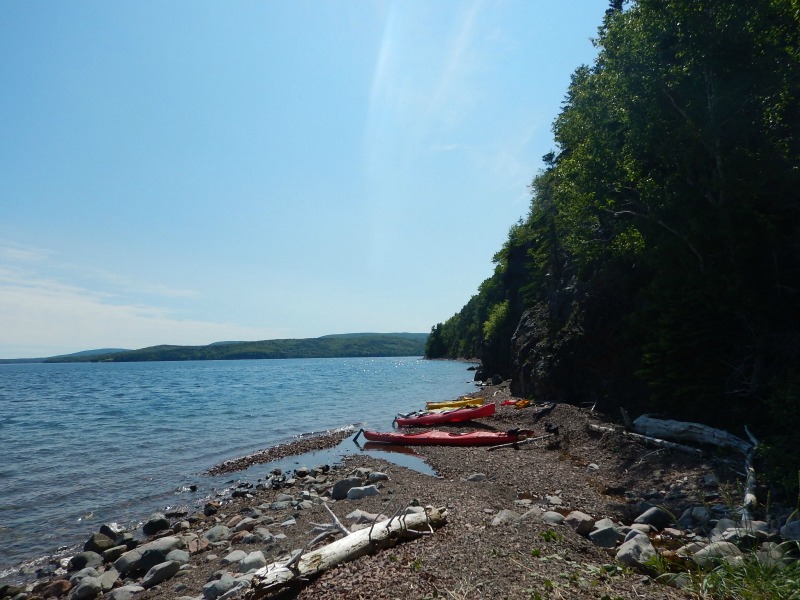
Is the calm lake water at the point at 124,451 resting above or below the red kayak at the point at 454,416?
below

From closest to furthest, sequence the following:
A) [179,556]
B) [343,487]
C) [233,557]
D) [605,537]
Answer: [605,537] → [233,557] → [179,556] → [343,487]

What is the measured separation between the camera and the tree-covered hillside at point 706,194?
12914 mm

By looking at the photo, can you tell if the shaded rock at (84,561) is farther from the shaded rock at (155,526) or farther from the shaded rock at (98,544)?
the shaded rock at (155,526)

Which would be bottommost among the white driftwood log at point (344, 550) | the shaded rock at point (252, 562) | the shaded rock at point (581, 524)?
the shaded rock at point (252, 562)

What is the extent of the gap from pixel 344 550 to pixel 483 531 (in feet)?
6.81

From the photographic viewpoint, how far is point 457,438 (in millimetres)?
19703

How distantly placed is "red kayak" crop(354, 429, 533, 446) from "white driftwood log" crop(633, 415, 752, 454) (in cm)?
449

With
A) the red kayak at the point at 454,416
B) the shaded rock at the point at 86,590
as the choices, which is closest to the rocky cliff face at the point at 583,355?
A: the red kayak at the point at 454,416

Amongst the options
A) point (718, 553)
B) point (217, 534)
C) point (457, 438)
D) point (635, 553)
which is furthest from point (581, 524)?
point (457, 438)

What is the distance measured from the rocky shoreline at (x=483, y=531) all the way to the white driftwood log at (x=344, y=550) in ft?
0.40

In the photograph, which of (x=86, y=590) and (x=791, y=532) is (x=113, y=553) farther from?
(x=791, y=532)

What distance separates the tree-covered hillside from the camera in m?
12.9

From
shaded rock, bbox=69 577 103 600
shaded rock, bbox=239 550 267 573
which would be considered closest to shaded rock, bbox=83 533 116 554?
shaded rock, bbox=69 577 103 600

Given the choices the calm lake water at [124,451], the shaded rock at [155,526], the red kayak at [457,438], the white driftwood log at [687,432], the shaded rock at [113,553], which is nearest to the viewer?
the shaded rock at [113,553]
